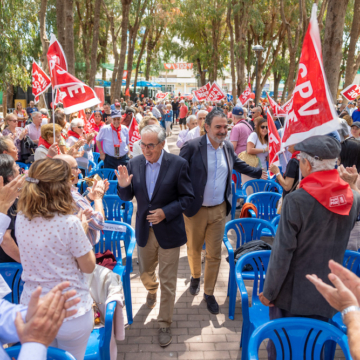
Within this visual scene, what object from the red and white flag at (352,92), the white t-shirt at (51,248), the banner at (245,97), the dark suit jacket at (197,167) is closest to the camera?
the white t-shirt at (51,248)

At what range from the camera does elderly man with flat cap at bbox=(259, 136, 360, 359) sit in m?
2.24

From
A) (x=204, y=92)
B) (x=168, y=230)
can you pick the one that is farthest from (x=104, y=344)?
(x=204, y=92)

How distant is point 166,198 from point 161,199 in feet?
0.17

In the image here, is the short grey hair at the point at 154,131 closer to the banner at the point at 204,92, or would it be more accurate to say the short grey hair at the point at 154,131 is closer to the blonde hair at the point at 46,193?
the blonde hair at the point at 46,193

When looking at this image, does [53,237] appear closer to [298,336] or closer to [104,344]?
[104,344]

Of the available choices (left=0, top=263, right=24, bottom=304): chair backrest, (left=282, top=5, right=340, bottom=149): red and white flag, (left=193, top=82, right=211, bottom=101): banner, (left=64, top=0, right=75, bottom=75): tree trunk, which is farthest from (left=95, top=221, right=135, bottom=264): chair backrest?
(left=193, top=82, right=211, bottom=101): banner

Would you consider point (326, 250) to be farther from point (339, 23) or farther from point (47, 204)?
point (339, 23)

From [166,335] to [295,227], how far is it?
1878 millimetres

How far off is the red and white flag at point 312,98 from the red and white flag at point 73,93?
119 inches

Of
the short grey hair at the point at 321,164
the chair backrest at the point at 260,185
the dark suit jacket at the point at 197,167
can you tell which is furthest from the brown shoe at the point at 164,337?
the chair backrest at the point at 260,185

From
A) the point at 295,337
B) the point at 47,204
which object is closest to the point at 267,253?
the point at 295,337

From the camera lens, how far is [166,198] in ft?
11.1

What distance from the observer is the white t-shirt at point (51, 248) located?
6.82 feet

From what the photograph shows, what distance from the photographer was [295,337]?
7.26ft
